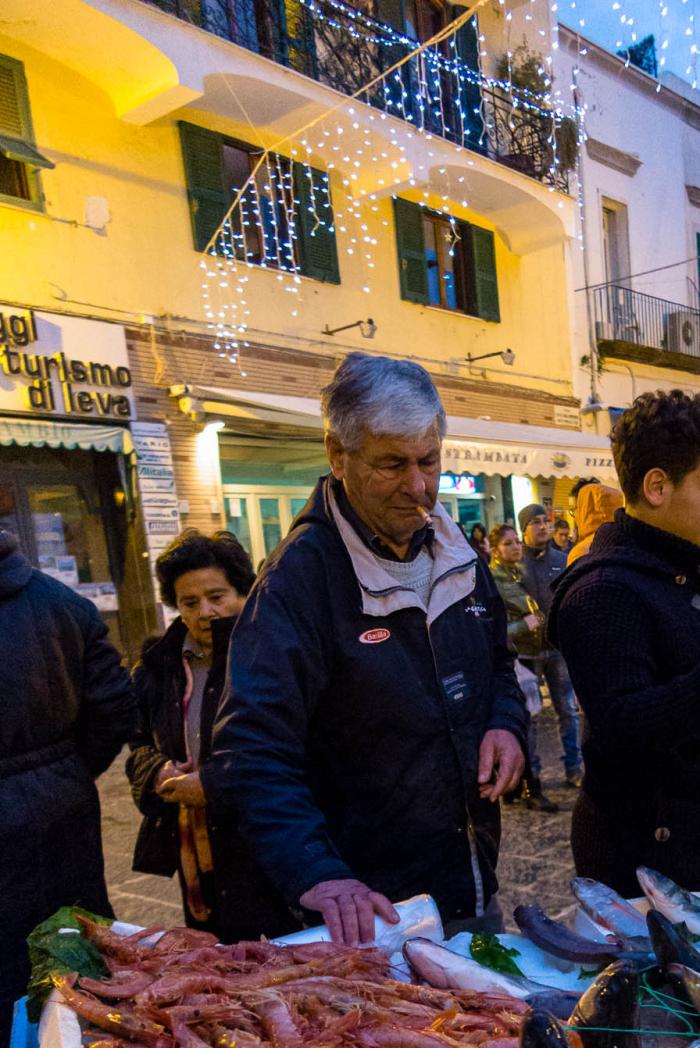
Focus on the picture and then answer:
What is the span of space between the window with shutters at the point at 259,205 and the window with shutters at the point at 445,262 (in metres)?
1.53

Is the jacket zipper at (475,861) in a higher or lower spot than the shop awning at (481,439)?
lower

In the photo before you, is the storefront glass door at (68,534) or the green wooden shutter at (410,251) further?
the green wooden shutter at (410,251)

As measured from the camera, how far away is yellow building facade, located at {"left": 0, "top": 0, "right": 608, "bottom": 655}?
813cm

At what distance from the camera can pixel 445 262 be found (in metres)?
13.4

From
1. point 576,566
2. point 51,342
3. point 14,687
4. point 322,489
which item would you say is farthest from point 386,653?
point 51,342

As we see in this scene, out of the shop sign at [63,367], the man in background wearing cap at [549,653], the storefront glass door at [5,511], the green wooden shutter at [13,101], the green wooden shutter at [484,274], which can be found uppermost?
the green wooden shutter at [13,101]

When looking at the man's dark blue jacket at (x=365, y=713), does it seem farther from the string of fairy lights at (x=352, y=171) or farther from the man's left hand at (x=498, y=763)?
the string of fairy lights at (x=352, y=171)

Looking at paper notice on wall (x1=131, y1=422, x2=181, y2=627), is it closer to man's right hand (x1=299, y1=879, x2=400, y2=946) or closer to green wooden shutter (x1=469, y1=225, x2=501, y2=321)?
green wooden shutter (x1=469, y1=225, x2=501, y2=321)

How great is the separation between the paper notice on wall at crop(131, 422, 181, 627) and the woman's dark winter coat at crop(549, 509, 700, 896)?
723 centimetres

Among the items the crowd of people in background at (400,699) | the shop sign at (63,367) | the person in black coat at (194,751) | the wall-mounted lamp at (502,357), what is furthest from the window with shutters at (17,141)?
the wall-mounted lamp at (502,357)

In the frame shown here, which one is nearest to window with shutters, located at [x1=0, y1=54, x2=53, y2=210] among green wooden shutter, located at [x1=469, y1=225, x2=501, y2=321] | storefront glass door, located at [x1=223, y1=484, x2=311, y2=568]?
storefront glass door, located at [x1=223, y1=484, x2=311, y2=568]

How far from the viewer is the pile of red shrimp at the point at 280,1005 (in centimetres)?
130

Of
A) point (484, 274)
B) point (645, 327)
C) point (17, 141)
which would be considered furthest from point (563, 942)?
point (645, 327)

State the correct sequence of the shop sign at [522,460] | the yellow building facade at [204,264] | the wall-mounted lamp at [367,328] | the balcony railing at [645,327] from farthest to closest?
the balcony railing at [645,327], the wall-mounted lamp at [367,328], the shop sign at [522,460], the yellow building facade at [204,264]
